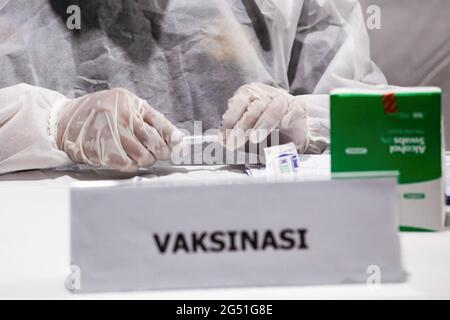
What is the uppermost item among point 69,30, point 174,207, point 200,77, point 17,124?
point 69,30

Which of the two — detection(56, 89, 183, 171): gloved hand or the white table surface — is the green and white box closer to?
the white table surface

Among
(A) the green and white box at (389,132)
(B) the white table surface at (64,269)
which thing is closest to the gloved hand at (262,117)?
(B) the white table surface at (64,269)

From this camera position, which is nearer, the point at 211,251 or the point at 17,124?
the point at 211,251

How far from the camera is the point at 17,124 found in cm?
196

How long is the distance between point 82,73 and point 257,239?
1359mm

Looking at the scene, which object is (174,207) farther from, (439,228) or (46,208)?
(46,208)

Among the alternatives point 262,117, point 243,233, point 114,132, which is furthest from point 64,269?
point 262,117

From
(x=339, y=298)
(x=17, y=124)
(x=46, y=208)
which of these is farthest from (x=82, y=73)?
(x=339, y=298)

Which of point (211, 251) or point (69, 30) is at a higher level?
point (69, 30)

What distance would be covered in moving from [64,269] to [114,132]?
974 millimetres

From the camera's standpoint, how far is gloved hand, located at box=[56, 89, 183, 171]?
1.91 m

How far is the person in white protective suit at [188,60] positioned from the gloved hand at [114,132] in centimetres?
1

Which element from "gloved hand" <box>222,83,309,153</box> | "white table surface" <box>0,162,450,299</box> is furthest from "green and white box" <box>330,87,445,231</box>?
"gloved hand" <box>222,83,309,153</box>
